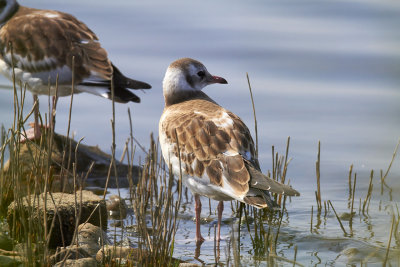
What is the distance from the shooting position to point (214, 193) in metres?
6.36

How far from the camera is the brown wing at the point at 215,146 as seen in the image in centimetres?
610

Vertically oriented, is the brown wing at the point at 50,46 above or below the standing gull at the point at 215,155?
above

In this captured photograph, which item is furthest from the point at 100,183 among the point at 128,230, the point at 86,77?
the point at 128,230

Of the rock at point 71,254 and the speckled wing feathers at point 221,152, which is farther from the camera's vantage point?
the speckled wing feathers at point 221,152

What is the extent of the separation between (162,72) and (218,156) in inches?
243

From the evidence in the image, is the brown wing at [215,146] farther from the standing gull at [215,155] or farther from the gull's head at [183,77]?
the gull's head at [183,77]

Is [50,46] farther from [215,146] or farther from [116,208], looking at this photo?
[215,146]

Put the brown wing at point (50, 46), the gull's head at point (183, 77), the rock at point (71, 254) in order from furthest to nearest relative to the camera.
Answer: the brown wing at point (50, 46)
the gull's head at point (183, 77)
the rock at point (71, 254)

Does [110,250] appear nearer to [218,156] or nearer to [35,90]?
[218,156]

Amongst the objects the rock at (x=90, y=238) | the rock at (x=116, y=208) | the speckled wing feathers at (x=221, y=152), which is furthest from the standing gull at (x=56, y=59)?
the rock at (x=90, y=238)

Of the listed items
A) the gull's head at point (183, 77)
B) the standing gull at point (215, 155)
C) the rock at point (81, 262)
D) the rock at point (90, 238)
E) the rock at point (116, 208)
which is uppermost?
the gull's head at point (183, 77)

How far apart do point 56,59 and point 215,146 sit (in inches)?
151

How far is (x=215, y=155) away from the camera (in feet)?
20.7

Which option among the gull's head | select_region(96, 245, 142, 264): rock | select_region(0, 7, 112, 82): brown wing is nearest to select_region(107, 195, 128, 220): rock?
the gull's head
